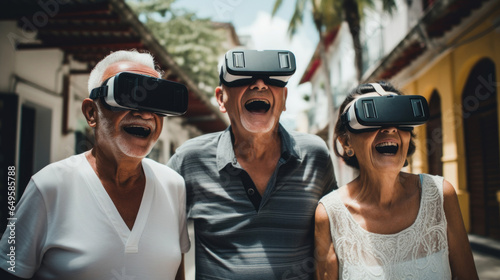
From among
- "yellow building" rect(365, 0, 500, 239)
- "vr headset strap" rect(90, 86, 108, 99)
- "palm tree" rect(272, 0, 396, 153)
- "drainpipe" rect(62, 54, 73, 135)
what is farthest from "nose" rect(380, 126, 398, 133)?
"palm tree" rect(272, 0, 396, 153)

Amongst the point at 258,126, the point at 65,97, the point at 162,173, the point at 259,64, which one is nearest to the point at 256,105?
the point at 258,126

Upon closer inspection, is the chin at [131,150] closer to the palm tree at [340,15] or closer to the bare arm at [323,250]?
the bare arm at [323,250]

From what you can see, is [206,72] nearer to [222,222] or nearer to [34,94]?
[34,94]

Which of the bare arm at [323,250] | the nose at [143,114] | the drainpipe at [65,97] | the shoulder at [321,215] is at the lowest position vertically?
the bare arm at [323,250]

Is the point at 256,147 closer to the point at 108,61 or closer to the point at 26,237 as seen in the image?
the point at 108,61

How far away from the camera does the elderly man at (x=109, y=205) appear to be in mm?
1687

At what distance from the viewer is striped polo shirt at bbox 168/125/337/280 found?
7.06ft

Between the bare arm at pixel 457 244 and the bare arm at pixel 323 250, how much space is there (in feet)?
1.89

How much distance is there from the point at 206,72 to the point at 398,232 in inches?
667

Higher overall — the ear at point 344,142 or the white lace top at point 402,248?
the ear at point 344,142

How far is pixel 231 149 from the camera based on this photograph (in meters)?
2.39

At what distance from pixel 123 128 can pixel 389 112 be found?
131cm

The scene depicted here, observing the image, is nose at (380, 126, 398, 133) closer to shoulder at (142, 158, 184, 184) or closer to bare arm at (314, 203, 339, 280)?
bare arm at (314, 203, 339, 280)

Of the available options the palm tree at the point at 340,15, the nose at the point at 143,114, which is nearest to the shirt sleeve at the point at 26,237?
the nose at the point at 143,114
